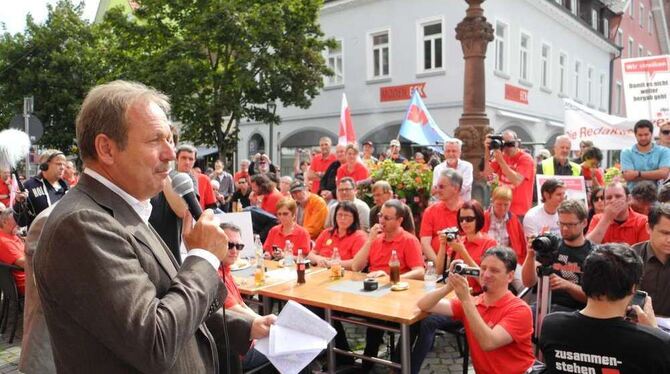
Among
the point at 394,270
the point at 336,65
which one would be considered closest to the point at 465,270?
the point at 394,270

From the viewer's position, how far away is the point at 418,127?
A: 1293 centimetres

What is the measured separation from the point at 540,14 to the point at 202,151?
1605 centimetres

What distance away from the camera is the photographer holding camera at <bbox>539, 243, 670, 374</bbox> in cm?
231

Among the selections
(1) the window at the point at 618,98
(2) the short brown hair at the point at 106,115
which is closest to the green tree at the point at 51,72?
(2) the short brown hair at the point at 106,115

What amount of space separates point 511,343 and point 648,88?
8493 mm

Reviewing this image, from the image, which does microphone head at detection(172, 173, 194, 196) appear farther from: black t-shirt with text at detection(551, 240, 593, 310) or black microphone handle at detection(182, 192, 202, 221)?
black t-shirt with text at detection(551, 240, 593, 310)

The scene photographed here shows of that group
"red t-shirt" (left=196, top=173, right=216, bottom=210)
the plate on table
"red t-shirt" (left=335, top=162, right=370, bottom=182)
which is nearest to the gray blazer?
the plate on table

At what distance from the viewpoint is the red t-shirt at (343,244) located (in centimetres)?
583

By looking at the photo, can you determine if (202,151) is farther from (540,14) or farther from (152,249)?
(152,249)

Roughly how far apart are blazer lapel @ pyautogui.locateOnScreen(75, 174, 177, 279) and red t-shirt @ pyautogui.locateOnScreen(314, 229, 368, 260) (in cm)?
437

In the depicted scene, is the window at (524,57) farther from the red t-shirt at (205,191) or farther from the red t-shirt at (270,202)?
the red t-shirt at (205,191)

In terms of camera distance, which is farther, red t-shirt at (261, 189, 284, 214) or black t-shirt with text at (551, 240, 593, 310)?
red t-shirt at (261, 189, 284, 214)

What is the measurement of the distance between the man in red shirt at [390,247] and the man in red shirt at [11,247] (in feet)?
11.0

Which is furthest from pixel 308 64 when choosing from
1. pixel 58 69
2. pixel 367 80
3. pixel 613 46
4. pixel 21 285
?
pixel 613 46
